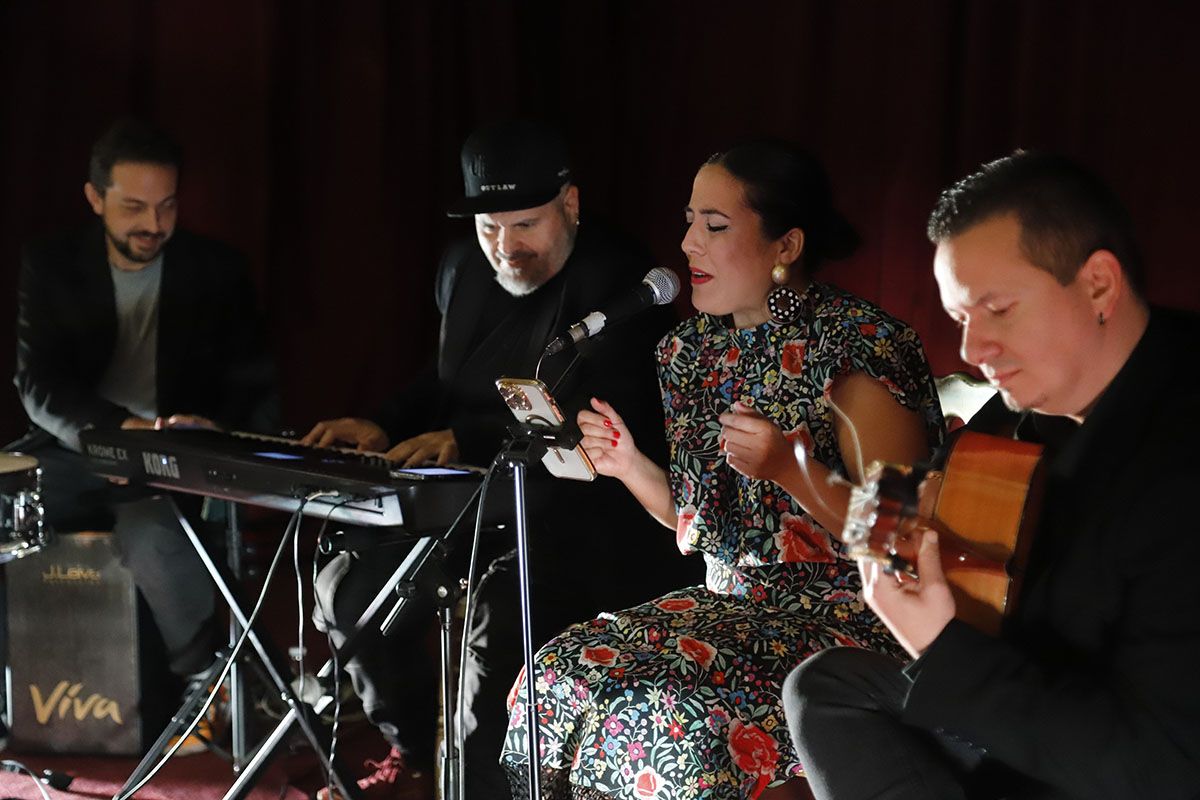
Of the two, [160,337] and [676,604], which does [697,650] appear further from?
[160,337]

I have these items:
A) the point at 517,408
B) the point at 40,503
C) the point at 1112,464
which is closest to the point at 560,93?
the point at 40,503

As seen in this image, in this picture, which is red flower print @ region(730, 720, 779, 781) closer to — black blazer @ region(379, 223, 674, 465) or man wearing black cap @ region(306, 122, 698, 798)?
man wearing black cap @ region(306, 122, 698, 798)

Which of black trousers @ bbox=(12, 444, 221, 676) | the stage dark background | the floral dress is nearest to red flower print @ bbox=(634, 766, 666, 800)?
the floral dress

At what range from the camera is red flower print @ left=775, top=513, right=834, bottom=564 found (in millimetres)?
2256

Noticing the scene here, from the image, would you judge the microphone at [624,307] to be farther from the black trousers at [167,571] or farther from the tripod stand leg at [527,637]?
the black trousers at [167,571]

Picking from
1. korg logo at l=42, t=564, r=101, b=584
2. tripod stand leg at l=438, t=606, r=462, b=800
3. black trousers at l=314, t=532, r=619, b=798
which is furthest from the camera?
korg logo at l=42, t=564, r=101, b=584

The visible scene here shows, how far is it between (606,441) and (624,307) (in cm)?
38

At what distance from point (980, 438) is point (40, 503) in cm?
213

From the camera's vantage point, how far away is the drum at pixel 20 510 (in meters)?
2.78

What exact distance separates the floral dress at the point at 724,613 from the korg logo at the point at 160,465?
869mm

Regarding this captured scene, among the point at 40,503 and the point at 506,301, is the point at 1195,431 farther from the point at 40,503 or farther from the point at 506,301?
the point at 40,503

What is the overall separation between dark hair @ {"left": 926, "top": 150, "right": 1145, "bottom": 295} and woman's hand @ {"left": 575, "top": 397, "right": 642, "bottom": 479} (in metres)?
0.80

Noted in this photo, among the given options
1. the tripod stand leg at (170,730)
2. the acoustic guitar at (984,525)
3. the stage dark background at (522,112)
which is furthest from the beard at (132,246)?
the acoustic guitar at (984,525)

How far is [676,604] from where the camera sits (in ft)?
7.52
